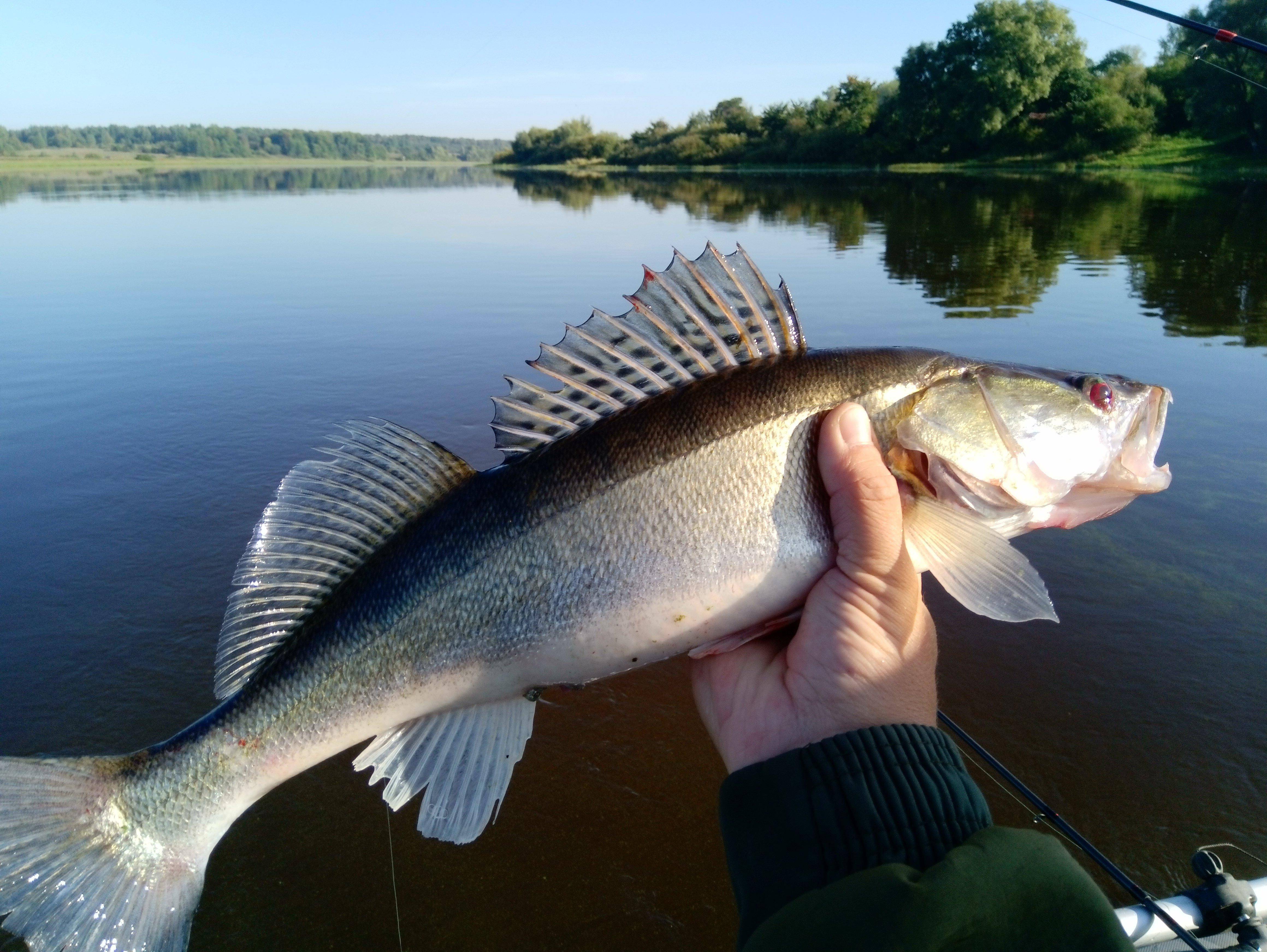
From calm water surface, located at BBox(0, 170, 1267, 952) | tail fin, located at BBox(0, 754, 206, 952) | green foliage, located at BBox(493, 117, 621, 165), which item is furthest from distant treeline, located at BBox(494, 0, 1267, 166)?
tail fin, located at BBox(0, 754, 206, 952)

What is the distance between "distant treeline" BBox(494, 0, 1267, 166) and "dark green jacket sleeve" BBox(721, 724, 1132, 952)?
5715 cm

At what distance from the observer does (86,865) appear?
2.29 m

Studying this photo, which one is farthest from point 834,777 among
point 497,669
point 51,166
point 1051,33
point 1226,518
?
point 51,166

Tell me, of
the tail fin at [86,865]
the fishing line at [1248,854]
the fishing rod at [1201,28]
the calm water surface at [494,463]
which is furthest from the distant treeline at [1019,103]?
the tail fin at [86,865]

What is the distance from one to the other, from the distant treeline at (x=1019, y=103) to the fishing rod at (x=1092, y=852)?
55838mm

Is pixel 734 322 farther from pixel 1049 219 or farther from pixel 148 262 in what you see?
pixel 1049 219

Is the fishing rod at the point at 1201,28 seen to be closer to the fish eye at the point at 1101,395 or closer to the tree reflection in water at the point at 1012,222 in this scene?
the tree reflection in water at the point at 1012,222

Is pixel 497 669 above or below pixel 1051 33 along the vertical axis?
below

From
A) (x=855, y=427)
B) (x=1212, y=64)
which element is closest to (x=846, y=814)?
(x=855, y=427)

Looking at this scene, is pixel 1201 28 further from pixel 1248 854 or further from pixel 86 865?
pixel 86 865

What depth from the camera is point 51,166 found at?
10119 cm

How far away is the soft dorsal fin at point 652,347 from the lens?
101 inches

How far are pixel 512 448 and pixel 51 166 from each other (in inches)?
5210

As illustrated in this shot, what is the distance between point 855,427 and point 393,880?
9.49 feet
